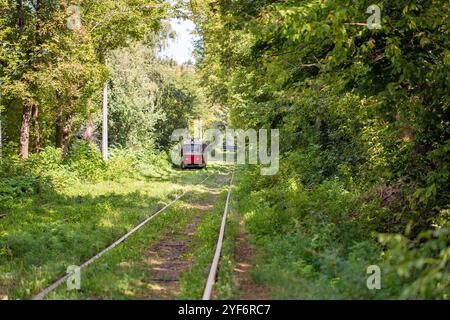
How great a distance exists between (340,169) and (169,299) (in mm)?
9816

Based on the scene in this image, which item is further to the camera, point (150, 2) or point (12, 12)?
point (150, 2)

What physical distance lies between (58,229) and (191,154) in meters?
28.1

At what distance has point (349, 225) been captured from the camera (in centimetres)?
1012

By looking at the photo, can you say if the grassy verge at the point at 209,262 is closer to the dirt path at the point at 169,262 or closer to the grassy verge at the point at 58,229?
the dirt path at the point at 169,262

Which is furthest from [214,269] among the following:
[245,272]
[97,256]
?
[97,256]

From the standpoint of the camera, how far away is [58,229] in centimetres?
1147

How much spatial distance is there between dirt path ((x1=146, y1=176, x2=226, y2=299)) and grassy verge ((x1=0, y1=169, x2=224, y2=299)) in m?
1.11

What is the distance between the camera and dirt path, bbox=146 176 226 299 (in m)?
7.61

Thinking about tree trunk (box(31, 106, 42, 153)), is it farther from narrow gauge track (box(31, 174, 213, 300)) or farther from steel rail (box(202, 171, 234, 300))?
→ steel rail (box(202, 171, 234, 300))

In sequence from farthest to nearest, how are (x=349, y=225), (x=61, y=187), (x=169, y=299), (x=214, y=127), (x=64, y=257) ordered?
(x=214, y=127), (x=61, y=187), (x=349, y=225), (x=64, y=257), (x=169, y=299)

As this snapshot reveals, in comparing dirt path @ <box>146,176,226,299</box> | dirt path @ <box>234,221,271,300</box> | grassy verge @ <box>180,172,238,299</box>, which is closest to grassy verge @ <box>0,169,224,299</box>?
dirt path @ <box>146,176,226,299</box>

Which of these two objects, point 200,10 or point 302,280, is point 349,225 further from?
point 200,10

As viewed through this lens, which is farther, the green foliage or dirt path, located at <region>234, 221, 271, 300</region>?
the green foliage
